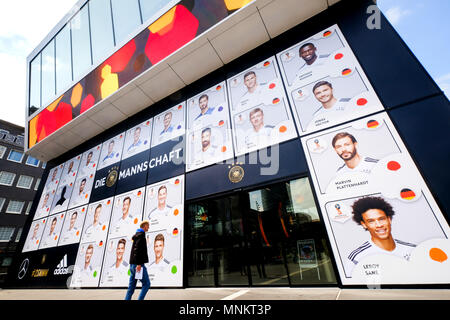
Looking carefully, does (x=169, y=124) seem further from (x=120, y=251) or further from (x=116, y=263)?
(x=116, y=263)

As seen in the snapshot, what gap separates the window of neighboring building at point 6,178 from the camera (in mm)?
21578

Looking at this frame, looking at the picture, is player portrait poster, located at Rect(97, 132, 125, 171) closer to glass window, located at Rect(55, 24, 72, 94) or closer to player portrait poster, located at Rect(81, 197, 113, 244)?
player portrait poster, located at Rect(81, 197, 113, 244)

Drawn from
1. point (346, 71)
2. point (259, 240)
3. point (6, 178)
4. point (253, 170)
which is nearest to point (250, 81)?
point (346, 71)

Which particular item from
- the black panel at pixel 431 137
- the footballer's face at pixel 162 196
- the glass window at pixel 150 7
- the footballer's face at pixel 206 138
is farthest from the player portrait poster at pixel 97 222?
the black panel at pixel 431 137

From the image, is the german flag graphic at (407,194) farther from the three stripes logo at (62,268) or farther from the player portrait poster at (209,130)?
the three stripes logo at (62,268)

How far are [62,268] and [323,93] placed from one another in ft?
32.5

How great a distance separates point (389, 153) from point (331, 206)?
134 cm

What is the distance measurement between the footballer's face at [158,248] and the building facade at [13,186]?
2345 cm

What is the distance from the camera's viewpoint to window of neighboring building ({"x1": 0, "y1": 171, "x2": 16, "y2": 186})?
70.8 ft

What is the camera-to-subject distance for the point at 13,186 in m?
22.0

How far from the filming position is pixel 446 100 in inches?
133

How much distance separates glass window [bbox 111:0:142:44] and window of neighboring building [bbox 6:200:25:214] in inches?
966

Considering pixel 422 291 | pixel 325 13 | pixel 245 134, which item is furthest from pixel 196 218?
pixel 325 13
